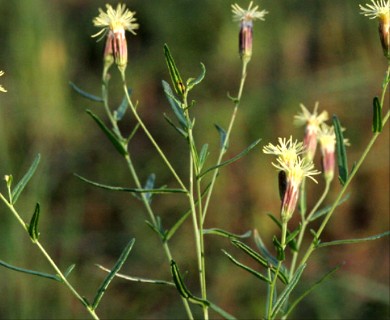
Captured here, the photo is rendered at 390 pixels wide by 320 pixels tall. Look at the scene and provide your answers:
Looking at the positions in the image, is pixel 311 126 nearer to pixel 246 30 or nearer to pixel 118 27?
pixel 246 30

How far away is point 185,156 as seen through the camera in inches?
141

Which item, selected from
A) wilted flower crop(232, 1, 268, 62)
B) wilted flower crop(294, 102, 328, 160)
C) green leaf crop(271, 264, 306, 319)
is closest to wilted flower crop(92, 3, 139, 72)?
wilted flower crop(232, 1, 268, 62)

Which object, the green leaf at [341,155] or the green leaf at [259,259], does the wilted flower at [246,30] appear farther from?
the green leaf at [259,259]

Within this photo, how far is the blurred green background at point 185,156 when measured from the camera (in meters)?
3.07

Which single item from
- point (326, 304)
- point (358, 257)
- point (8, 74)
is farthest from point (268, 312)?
point (8, 74)

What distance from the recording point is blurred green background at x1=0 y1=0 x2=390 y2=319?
121 inches

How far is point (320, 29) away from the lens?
386cm

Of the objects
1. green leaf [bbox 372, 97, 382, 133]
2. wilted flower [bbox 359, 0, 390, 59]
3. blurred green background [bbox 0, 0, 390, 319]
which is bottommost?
blurred green background [bbox 0, 0, 390, 319]

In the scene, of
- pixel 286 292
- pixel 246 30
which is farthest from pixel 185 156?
pixel 286 292

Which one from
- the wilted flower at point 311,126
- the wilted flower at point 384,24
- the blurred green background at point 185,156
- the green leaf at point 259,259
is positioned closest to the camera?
the green leaf at point 259,259

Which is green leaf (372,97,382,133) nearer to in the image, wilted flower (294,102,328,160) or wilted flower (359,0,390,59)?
wilted flower (359,0,390,59)

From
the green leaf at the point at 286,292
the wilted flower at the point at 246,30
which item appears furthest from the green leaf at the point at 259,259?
the wilted flower at the point at 246,30

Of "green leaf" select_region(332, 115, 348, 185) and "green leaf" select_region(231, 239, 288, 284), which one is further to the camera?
"green leaf" select_region(332, 115, 348, 185)

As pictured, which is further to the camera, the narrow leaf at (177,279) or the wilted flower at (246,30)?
the wilted flower at (246,30)
